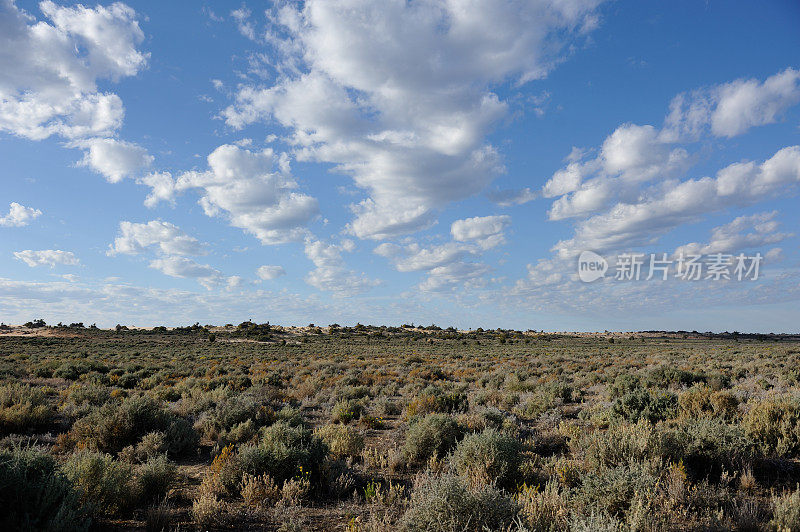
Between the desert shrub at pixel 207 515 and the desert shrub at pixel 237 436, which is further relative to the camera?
the desert shrub at pixel 237 436

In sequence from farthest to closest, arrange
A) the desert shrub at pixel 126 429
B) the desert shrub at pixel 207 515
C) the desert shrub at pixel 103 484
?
1. the desert shrub at pixel 126 429
2. the desert shrub at pixel 103 484
3. the desert shrub at pixel 207 515

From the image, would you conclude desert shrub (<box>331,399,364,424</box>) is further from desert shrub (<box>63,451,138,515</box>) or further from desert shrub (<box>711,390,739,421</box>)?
desert shrub (<box>711,390,739,421</box>)

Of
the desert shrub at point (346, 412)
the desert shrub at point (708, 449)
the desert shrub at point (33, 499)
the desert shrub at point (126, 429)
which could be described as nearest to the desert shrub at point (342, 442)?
the desert shrub at point (346, 412)

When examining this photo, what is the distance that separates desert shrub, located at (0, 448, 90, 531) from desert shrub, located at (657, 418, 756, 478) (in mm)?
Answer: 7547

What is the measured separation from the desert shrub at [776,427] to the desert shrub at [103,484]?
387 inches

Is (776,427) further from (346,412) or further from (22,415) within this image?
(22,415)

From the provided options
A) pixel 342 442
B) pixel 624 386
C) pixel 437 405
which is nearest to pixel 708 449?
pixel 342 442

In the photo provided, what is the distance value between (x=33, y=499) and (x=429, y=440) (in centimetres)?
575

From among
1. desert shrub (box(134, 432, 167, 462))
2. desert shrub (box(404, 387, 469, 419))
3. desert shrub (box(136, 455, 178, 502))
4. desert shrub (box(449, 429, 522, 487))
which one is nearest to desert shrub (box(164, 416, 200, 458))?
desert shrub (box(134, 432, 167, 462))

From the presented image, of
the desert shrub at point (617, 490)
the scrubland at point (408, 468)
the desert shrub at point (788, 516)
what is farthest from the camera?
the desert shrub at point (617, 490)

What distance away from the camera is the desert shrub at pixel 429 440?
718cm

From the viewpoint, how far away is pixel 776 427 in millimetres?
6715

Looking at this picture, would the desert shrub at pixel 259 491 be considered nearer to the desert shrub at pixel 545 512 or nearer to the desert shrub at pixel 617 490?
the desert shrub at pixel 545 512

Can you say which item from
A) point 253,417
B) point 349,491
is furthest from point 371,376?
point 349,491
